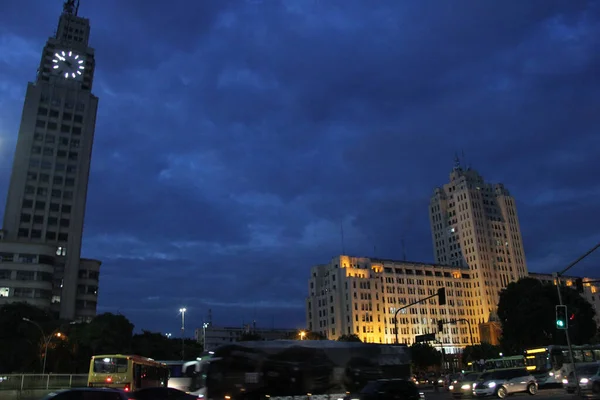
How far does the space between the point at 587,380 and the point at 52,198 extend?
103 meters

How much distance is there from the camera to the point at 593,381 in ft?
97.9

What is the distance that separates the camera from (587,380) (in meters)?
30.5

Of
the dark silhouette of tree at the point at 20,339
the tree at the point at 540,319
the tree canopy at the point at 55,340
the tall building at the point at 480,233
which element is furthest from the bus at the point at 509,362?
the tall building at the point at 480,233

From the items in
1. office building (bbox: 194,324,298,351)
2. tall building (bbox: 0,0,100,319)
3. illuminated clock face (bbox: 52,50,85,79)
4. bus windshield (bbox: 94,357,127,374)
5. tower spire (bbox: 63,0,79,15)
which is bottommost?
bus windshield (bbox: 94,357,127,374)

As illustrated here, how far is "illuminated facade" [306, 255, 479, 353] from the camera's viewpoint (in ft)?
458

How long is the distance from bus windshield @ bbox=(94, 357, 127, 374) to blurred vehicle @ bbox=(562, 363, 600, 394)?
93.5 feet

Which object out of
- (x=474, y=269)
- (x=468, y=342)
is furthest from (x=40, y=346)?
(x=474, y=269)

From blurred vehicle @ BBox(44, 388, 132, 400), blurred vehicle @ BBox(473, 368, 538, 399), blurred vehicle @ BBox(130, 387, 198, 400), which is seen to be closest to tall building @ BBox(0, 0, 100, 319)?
blurred vehicle @ BBox(130, 387, 198, 400)

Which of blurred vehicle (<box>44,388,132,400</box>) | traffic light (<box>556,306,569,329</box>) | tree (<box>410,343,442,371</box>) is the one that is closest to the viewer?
blurred vehicle (<box>44,388,132,400</box>)

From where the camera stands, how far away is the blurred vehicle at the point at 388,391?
21359 millimetres

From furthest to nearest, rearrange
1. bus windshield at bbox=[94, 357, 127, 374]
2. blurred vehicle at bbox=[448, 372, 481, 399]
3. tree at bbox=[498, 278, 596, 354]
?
1. tree at bbox=[498, 278, 596, 354]
2. blurred vehicle at bbox=[448, 372, 481, 399]
3. bus windshield at bbox=[94, 357, 127, 374]

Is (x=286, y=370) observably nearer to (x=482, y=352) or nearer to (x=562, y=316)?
(x=562, y=316)

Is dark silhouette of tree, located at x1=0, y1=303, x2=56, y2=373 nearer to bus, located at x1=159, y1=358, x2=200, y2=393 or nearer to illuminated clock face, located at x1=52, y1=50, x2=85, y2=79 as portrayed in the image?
bus, located at x1=159, y1=358, x2=200, y2=393

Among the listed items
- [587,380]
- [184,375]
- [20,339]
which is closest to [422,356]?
[20,339]
